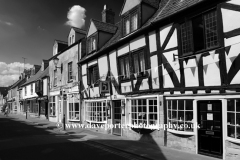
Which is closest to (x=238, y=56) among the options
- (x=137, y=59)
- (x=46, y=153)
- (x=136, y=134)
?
(x=137, y=59)

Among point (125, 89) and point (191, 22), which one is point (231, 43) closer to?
point (191, 22)

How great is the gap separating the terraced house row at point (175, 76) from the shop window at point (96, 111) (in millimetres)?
75

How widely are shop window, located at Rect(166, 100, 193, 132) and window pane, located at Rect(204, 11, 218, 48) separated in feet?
8.73

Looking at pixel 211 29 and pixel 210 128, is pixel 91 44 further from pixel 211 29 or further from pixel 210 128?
pixel 210 128

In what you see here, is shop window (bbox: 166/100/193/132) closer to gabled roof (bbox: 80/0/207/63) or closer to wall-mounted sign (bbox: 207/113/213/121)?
wall-mounted sign (bbox: 207/113/213/121)

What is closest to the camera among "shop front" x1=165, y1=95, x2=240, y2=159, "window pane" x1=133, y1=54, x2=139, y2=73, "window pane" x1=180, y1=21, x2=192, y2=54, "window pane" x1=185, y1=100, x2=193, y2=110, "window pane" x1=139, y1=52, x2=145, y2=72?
"shop front" x1=165, y1=95, x2=240, y2=159

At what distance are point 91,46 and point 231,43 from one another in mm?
12380

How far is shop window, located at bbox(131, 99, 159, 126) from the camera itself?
414 inches

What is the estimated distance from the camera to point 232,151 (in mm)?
7070

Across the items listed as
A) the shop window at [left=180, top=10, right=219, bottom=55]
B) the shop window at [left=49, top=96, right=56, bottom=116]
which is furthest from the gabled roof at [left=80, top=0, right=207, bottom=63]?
the shop window at [left=49, top=96, right=56, bottom=116]

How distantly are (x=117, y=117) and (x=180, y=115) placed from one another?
18.4 feet

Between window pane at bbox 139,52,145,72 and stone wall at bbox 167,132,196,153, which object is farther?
window pane at bbox 139,52,145,72

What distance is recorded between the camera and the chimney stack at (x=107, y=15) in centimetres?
1959

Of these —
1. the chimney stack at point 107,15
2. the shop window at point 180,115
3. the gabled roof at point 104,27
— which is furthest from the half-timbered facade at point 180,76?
the chimney stack at point 107,15
